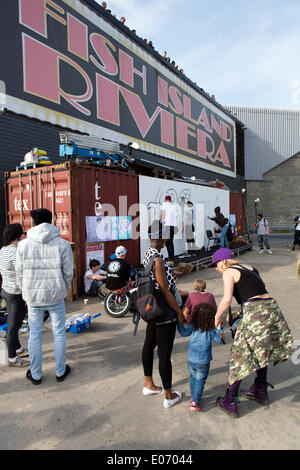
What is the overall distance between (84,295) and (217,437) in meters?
5.44

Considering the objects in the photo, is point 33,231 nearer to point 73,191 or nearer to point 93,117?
point 73,191

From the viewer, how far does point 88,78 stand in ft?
37.9

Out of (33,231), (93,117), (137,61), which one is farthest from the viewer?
(137,61)

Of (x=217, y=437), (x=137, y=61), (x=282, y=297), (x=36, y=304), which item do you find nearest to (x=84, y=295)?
(x=36, y=304)

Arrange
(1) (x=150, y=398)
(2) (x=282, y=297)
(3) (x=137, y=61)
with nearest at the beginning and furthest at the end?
(1) (x=150, y=398) < (2) (x=282, y=297) < (3) (x=137, y=61)

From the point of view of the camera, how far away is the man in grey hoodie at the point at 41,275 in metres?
3.51

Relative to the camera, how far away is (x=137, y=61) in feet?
46.9

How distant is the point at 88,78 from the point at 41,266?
33.7ft

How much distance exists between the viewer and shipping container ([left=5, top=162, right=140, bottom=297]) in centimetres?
744

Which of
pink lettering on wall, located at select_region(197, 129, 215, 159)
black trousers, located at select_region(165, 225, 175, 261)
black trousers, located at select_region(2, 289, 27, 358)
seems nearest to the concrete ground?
black trousers, located at select_region(2, 289, 27, 358)

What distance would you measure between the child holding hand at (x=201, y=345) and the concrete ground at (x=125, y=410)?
26 cm

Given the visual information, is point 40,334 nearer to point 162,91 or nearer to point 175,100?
point 162,91

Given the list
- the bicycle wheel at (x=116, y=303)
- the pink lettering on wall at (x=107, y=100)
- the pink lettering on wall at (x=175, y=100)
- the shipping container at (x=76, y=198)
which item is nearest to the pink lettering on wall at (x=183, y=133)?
the pink lettering on wall at (x=175, y=100)

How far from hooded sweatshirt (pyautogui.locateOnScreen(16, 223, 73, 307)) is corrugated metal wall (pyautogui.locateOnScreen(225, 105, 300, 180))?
2833 centimetres
